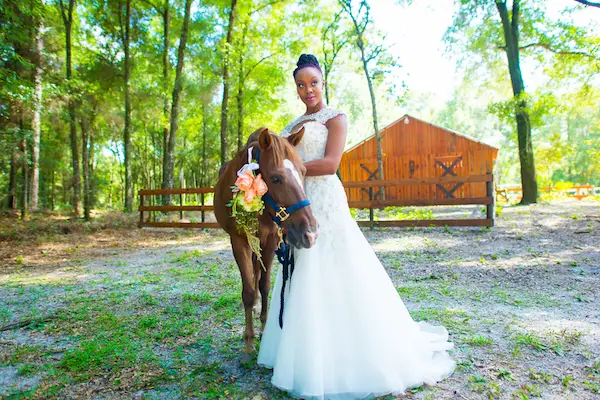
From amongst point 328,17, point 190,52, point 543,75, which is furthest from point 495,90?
point 190,52

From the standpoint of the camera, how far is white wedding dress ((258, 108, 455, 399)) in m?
2.16

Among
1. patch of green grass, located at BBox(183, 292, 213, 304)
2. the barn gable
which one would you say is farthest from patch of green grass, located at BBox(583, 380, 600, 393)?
the barn gable

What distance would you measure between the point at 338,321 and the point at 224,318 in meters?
2.00

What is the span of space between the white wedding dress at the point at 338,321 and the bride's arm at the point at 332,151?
0.06 metres

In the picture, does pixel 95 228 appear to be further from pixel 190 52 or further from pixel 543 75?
pixel 543 75

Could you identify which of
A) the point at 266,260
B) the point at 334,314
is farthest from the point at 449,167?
the point at 334,314

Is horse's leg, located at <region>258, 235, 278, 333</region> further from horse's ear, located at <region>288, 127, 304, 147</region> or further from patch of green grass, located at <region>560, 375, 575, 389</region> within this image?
patch of green grass, located at <region>560, 375, 575, 389</region>

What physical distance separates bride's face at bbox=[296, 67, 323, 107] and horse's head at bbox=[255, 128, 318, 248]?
428mm

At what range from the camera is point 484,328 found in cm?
335

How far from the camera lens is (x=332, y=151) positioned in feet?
7.80

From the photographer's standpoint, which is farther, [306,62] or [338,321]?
[306,62]

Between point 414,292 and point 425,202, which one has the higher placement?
point 425,202

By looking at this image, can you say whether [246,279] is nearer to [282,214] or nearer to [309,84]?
[282,214]

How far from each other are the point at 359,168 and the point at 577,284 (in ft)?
59.7
